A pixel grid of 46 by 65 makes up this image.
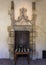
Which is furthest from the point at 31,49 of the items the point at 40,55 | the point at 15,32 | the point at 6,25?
the point at 6,25

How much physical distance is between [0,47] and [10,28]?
1.08 m

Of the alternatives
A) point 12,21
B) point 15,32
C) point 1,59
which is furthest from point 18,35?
point 1,59

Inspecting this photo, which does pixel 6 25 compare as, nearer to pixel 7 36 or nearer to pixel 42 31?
pixel 7 36

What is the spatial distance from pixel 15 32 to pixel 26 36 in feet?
1.94

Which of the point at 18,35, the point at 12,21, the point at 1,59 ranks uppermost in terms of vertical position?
the point at 12,21

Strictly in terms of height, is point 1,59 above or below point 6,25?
below

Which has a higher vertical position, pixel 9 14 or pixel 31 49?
pixel 9 14

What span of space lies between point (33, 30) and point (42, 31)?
1.48 ft

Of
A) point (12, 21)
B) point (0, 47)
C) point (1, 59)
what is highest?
point (12, 21)

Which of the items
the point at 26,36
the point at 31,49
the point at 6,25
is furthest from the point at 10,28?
the point at 31,49

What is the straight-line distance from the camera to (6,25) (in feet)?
30.1

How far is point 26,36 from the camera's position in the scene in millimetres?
9336

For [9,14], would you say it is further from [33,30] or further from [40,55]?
[40,55]

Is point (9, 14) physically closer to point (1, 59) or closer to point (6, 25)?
point (6, 25)
